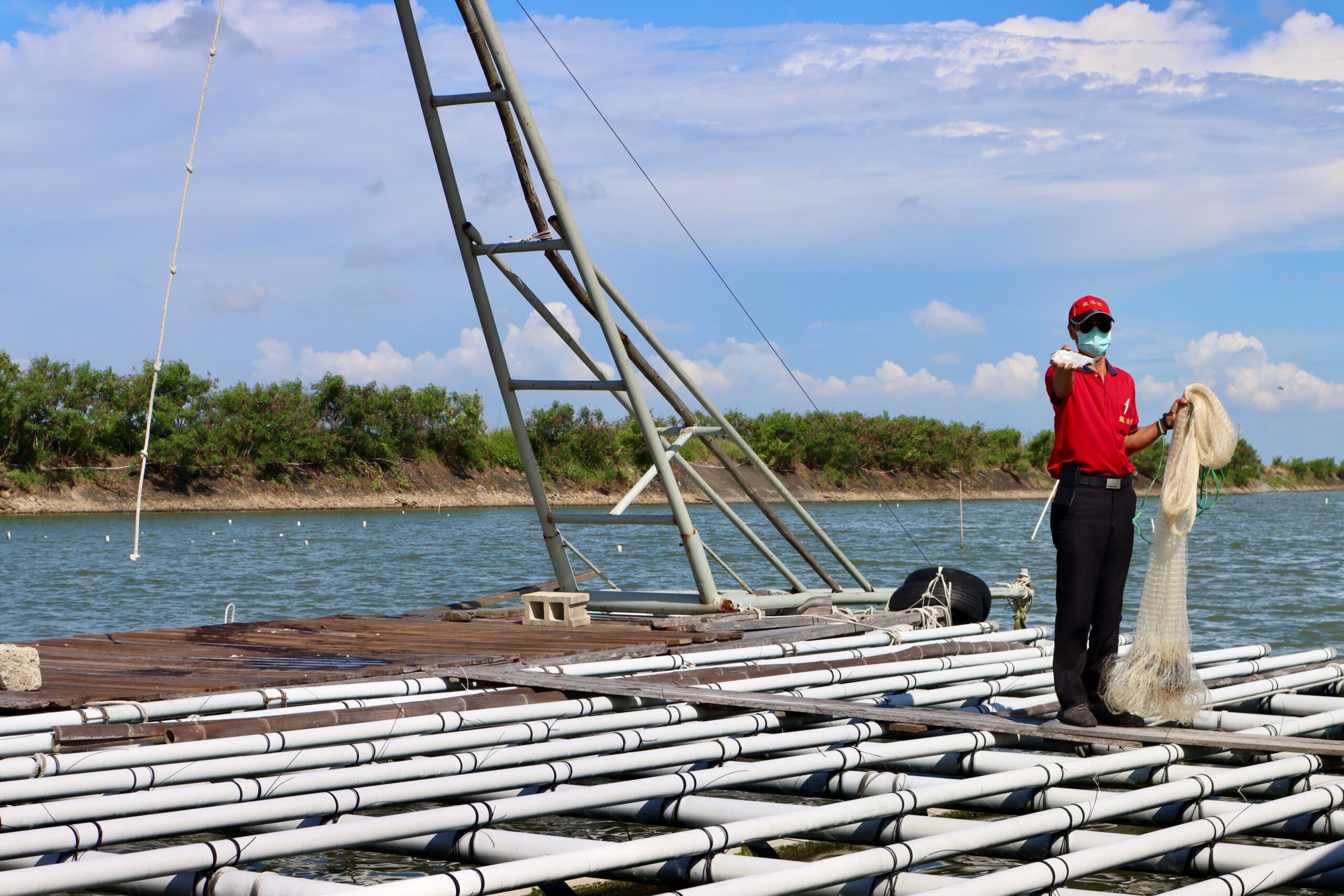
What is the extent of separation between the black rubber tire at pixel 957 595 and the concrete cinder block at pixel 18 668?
7.35 meters

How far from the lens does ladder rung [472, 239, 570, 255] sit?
10.8 metres

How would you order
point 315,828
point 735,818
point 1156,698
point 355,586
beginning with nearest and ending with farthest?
point 315,828, point 735,818, point 1156,698, point 355,586

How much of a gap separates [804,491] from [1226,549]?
135 feet

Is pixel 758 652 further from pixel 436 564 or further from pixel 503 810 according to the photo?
pixel 436 564

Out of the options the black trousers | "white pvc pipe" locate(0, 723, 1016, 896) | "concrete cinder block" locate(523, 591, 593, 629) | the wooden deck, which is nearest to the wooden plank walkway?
"white pvc pipe" locate(0, 723, 1016, 896)

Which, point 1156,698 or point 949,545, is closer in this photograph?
point 1156,698

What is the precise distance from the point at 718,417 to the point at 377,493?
188 ft

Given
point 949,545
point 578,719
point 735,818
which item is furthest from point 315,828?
point 949,545

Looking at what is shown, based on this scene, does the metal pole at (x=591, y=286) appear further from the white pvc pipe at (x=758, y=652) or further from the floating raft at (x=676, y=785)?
the floating raft at (x=676, y=785)

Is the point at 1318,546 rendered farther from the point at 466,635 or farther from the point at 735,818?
the point at 735,818

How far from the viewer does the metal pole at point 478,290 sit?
35.6ft

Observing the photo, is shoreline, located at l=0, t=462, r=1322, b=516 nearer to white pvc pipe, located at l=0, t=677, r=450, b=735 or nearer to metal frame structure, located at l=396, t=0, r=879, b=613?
metal frame structure, located at l=396, t=0, r=879, b=613

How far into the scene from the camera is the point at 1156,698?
6039 millimetres

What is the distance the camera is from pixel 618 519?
11188 millimetres
